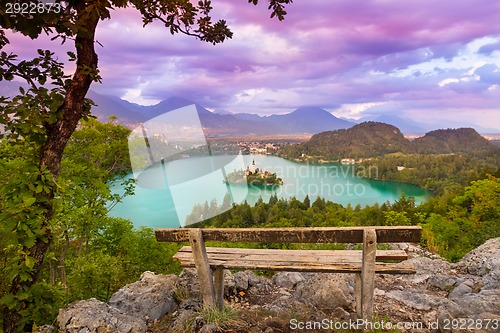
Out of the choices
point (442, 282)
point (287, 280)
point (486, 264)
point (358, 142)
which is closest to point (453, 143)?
point (358, 142)

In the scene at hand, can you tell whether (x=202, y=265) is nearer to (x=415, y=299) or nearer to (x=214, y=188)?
(x=415, y=299)

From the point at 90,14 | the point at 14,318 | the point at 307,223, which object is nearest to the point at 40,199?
the point at 14,318

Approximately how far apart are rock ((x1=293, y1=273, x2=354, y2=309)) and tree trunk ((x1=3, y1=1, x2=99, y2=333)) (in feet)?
9.18

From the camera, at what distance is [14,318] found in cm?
268

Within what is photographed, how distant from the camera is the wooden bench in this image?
8.64 feet

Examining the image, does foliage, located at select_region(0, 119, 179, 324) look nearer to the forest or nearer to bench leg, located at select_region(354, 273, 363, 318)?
the forest

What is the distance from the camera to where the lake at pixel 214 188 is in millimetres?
8547

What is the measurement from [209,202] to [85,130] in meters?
6.57

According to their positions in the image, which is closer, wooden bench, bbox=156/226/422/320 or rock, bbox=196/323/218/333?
wooden bench, bbox=156/226/422/320

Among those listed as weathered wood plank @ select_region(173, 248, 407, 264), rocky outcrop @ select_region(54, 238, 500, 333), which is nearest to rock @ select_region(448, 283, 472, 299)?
rocky outcrop @ select_region(54, 238, 500, 333)

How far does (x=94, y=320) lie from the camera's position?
2.74m

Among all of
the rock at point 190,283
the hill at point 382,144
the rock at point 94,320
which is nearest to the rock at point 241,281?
the rock at point 190,283

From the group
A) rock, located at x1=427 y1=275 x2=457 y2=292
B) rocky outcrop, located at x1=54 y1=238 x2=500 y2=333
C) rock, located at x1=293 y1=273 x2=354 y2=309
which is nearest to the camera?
rocky outcrop, located at x1=54 y1=238 x2=500 y2=333

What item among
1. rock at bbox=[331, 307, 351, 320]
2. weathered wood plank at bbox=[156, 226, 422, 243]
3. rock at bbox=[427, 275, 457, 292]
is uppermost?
weathered wood plank at bbox=[156, 226, 422, 243]
